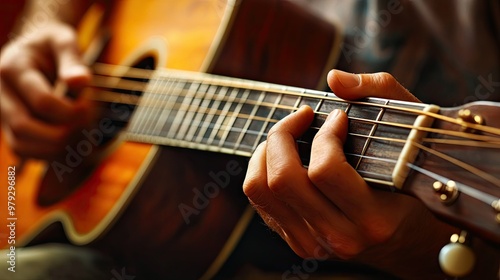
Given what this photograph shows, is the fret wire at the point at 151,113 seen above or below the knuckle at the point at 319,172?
above

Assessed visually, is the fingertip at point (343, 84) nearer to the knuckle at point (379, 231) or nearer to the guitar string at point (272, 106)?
the guitar string at point (272, 106)

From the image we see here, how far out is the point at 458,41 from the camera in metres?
0.90

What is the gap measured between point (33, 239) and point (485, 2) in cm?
82

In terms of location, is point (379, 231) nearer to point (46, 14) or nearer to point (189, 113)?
point (189, 113)

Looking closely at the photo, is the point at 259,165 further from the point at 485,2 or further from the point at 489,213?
the point at 485,2

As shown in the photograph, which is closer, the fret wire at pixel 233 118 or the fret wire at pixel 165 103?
the fret wire at pixel 233 118

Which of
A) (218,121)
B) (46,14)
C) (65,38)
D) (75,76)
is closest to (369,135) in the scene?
(218,121)

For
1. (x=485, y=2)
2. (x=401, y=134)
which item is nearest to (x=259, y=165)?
(x=401, y=134)

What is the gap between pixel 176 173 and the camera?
1003 millimetres

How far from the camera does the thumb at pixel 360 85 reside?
65 centimetres

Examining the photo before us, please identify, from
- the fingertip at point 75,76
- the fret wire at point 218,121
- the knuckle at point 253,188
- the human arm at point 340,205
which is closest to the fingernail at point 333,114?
the human arm at point 340,205

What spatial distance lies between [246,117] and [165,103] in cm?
23

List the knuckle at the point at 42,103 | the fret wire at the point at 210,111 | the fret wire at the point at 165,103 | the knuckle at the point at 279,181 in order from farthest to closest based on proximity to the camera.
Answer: the knuckle at the point at 42,103 < the fret wire at the point at 165,103 < the fret wire at the point at 210,111 < the knuckle at the point at 279,181

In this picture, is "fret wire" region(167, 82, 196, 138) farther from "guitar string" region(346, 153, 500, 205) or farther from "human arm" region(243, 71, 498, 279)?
"guitar string" region(346, 153, 500, 205)
